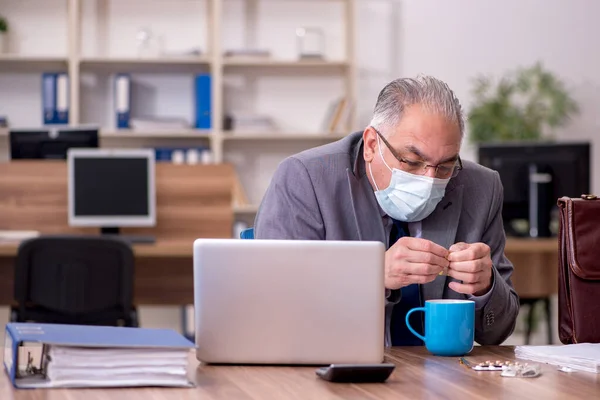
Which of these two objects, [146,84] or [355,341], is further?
[146,84]

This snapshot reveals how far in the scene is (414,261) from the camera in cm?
156

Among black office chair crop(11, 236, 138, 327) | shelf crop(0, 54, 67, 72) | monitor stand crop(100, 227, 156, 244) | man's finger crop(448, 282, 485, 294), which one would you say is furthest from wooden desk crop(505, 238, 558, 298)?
shelf crop(0, 54, 67, 72)

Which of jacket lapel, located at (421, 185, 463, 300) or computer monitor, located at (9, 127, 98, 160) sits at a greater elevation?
computer monitor, located at (9, 127, 98, 160)

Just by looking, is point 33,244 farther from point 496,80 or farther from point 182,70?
point 496,80

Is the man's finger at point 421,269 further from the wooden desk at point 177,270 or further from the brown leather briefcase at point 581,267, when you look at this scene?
the wooden desk at point 177,270

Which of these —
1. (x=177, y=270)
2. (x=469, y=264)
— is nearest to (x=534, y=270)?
(x=177, y=270)

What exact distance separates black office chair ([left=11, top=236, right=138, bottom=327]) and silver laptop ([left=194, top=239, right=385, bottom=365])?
2.07 meters

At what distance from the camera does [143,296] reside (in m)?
4.30

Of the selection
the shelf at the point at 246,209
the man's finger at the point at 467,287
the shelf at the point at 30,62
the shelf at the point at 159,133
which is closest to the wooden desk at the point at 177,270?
the shelf at the point at 246,209

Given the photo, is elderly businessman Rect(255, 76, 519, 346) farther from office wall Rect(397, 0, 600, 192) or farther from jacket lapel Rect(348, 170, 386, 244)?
office wall Rect(397, 0, 600, 192)

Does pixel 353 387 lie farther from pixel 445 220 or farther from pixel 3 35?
pixel 3 35

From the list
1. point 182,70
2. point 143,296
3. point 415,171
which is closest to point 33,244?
point 143,296

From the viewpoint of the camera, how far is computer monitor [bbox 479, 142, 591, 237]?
437 centimetres

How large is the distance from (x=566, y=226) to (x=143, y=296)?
9.41 feet
